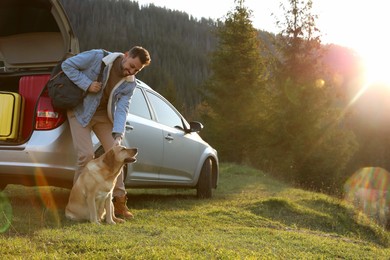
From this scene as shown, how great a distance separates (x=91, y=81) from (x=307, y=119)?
20557 mm

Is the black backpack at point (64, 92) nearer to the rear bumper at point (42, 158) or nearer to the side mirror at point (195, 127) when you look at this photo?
the rear bumper at point (42, 158)

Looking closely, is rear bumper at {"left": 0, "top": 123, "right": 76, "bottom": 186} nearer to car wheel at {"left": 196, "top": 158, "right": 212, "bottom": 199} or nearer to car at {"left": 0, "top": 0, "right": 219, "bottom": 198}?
car at {"left": 0, "top": 0, "right": 219, "bottom": 198}

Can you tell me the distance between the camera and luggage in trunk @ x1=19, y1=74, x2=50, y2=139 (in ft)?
19.7

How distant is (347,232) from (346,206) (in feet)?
7.44

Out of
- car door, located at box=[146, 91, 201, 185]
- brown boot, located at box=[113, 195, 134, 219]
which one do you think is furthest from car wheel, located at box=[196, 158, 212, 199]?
brown boot, located at box=[113, 195, 134, 219]

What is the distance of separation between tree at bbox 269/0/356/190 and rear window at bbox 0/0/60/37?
1886 centimetres

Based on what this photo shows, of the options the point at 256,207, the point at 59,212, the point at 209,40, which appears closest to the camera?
the point at 59,212

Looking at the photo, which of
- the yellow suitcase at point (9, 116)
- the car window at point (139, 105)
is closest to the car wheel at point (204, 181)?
the car window at point (139, 105)

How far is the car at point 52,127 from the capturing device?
5.54 metres

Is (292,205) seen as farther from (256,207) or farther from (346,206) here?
(346,206)

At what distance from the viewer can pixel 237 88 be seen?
92.5 feet

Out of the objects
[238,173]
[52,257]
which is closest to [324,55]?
[238,173]

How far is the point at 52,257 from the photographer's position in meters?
3.58

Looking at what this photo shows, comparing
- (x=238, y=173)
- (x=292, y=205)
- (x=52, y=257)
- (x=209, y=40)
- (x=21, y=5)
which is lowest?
(x=238, y=173)
